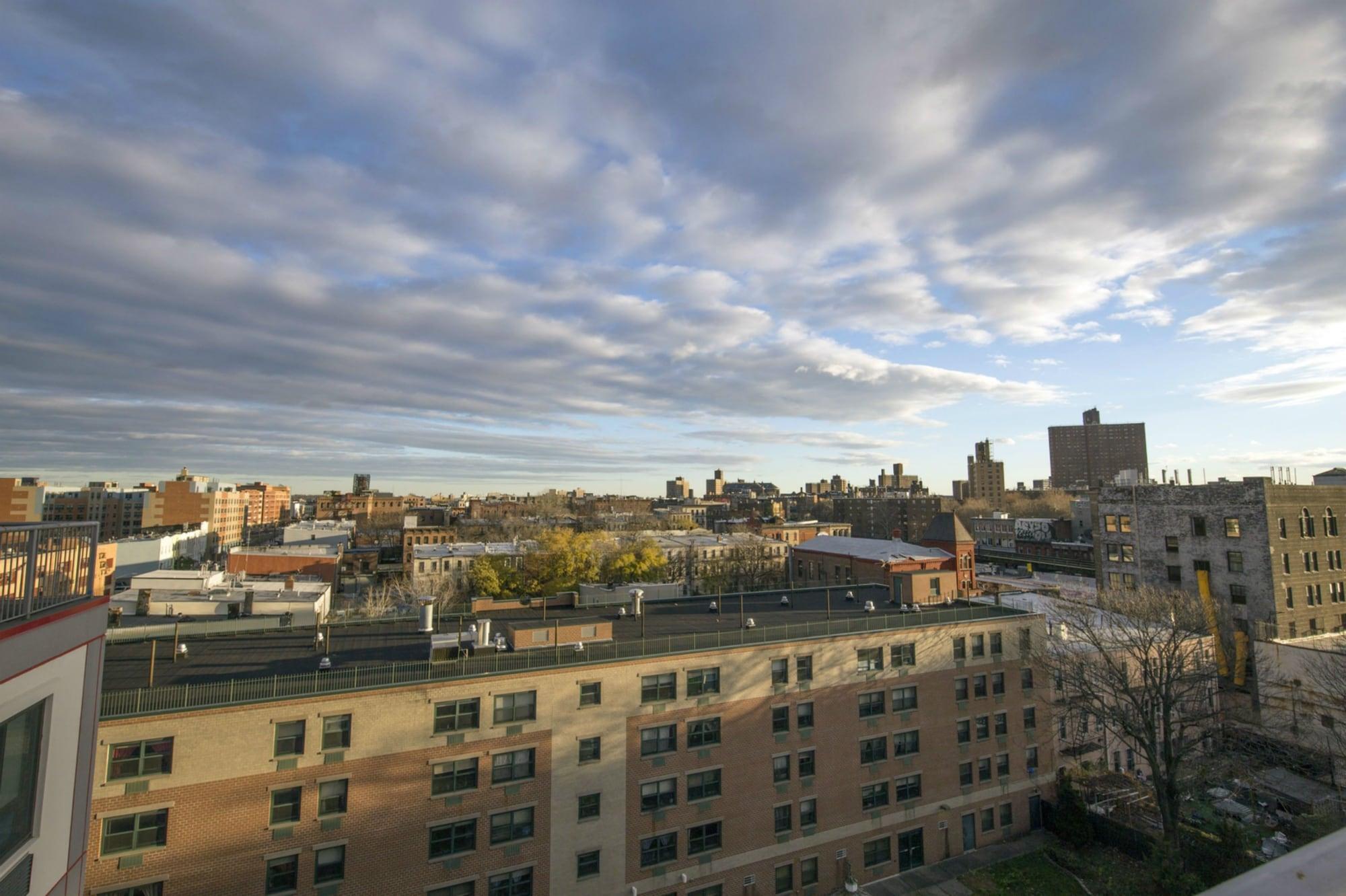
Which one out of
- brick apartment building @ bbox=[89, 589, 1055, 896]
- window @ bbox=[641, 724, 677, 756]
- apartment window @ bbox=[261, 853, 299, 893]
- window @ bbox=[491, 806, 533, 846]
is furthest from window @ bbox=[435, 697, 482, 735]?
window @ bbox=[641, 724, 677, 756]

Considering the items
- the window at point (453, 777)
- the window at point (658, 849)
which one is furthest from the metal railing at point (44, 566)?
the window at point (658, 849)

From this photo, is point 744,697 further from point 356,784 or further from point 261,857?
point 261,857

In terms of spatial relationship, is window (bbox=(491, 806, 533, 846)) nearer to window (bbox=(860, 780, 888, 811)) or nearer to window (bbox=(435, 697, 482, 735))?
window (bbox=(435, 697, 482, 735))

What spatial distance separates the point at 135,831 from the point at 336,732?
21.4ft

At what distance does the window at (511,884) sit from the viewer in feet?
89.6

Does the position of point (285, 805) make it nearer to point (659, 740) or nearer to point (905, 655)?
point (659, 740)

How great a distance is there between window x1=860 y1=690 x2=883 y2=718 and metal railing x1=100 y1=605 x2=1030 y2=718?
3.54 metres

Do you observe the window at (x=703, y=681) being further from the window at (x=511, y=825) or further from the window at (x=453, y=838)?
the window at (x=453, y=838)

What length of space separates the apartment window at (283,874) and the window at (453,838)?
15.6 ft

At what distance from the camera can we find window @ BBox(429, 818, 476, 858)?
86.4ft

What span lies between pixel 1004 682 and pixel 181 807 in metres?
41.2

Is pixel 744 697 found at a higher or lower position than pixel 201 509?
lower

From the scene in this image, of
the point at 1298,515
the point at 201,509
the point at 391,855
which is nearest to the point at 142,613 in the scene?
the point at 391,855

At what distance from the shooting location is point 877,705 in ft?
118
